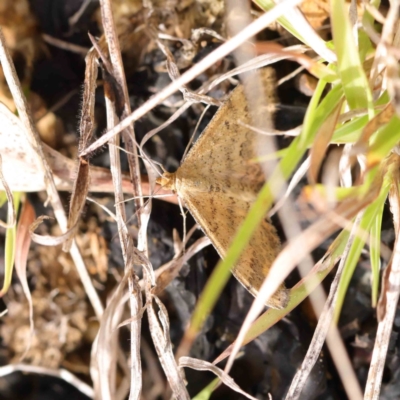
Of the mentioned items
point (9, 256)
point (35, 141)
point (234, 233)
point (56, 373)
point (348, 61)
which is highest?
point (348, 61)

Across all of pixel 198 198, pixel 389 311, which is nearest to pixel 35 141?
pixel 198 198

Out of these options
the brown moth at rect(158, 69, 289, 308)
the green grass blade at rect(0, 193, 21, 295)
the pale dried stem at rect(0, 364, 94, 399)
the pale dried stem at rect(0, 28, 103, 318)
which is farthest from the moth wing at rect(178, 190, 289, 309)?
the pale dried stem at rect(0, 364, 94, 399)

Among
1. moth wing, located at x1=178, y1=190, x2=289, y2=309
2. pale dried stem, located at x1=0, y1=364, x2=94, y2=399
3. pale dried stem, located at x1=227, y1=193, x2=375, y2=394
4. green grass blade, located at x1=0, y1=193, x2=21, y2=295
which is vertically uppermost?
pale dried stem, located at x1=227, y1=193, x2=375, y2=394

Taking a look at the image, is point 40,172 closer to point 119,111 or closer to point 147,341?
point 119,111

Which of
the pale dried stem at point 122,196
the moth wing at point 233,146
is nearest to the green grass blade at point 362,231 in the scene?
the moth wing at point 233,146

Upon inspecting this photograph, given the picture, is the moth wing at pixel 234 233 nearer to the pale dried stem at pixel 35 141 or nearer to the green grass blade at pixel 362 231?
the green grass blade at pixel 362 231

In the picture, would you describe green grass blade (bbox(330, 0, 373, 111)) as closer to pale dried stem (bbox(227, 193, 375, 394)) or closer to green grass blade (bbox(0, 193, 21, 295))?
pale dried stem (bbox(227, 193, 375, 394))

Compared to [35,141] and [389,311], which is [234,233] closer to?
[389,311]
